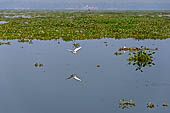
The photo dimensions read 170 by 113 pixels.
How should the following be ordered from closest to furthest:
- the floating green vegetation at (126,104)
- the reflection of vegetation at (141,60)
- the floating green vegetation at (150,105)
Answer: the floating green vegetation at (150,105), the floating green vegetation at (126,104), the reflection of vegetation at (141,60)

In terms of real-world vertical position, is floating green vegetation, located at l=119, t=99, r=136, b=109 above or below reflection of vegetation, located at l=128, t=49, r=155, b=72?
above

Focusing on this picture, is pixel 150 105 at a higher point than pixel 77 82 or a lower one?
higher

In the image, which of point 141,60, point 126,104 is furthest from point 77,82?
point 141,60

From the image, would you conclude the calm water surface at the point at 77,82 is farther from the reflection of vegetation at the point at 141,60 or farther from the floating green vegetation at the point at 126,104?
the reflection of vegetation at the point at 141,60

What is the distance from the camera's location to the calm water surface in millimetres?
16516

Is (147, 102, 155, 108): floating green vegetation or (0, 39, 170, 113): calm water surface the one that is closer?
(147, 102, 155, 108): floating green vegetation

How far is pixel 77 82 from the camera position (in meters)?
21.3

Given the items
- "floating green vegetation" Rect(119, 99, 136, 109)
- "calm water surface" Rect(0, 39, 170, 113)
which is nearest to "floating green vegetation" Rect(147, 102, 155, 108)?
"calm water surface" Rect(0, 39, 170, 113)

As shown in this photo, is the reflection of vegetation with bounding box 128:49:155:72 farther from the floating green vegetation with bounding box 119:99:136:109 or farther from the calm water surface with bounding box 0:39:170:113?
the floating green vegetation with bounding box 119:99:136:109

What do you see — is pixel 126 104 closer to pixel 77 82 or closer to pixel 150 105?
pixel 150 105

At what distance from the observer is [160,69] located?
25469 millimetres

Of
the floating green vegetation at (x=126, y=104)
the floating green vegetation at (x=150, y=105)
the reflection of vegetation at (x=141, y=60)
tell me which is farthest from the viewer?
the reflection of vegetation at (x=141, y=60)

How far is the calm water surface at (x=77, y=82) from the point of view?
16.5m

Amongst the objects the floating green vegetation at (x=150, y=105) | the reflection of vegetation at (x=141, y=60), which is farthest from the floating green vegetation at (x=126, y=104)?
the reflection of vegetation at (x=141, y=60)
